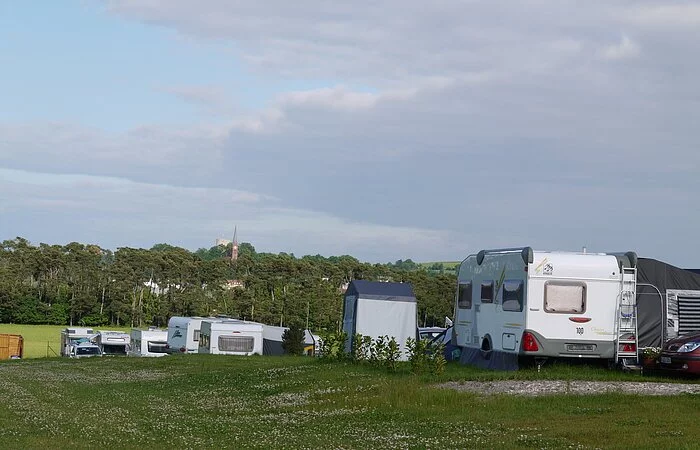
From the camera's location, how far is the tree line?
358ft

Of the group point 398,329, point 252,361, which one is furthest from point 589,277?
point 252,361

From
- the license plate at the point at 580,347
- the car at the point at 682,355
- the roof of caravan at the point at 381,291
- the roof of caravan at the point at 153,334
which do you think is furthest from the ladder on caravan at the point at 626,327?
the roof of caravan at the point at 153,334

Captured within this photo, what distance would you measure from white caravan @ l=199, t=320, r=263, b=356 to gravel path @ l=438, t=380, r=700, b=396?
30.7 meters

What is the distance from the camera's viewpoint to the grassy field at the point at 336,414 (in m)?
16.5

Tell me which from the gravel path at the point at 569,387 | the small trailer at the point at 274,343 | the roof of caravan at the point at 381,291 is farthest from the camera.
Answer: the small trailer at the point at 274,343

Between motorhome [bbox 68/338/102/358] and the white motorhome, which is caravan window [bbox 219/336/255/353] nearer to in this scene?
motorhome [bbox 68/338/102/358]

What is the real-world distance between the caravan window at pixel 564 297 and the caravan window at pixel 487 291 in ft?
10.3

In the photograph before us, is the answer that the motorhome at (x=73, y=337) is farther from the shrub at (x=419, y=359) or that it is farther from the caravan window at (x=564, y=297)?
the caravan window at (x=564, y=297)

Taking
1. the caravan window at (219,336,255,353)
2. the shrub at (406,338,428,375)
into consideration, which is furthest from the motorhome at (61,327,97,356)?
the shrub at (406,338,428,375)

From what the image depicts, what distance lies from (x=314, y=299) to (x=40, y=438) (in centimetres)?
8786

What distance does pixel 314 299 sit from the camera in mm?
104562

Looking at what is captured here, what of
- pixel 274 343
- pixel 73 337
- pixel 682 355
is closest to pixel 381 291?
A: pixel 682 355

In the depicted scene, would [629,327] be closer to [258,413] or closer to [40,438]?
[258,413]

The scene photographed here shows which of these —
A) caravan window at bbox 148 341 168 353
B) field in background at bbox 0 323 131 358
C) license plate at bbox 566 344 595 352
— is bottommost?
field in background at bbox 0 323 131 358
